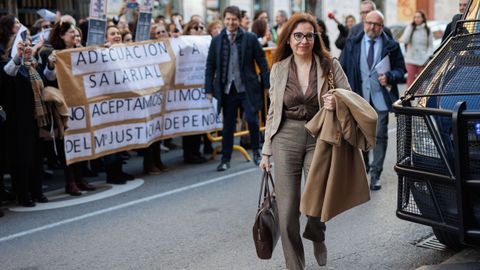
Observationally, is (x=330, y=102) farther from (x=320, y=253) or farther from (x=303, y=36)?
(x=320, y=253)

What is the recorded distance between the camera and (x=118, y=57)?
Result: 29.0ft

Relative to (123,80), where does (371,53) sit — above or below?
above

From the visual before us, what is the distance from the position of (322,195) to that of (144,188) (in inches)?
162

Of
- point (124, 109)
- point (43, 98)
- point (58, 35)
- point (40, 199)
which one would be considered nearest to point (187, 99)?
point (124, 109)

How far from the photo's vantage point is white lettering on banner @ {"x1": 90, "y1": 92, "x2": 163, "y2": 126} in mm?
8547

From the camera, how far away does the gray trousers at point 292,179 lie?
15.8ft

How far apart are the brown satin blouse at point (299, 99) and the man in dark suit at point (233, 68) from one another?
4310 millimetres

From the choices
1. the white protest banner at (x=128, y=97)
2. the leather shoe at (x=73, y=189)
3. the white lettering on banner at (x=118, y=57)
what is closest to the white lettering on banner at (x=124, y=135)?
the white protest banner at (x=128, y=97)

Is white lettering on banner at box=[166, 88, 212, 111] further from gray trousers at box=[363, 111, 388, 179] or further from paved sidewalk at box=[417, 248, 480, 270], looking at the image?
paved sidewalk at box=[417, 248, 480, 270]

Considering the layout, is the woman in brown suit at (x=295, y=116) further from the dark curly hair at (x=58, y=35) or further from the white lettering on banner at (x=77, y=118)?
the dark curly hair at (x=58, y=35)

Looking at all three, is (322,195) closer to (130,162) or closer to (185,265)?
(185,265)

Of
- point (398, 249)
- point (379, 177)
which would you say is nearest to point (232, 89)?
point (379, 177)

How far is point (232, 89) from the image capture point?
30.4 feet

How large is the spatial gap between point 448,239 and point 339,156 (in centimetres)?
141
